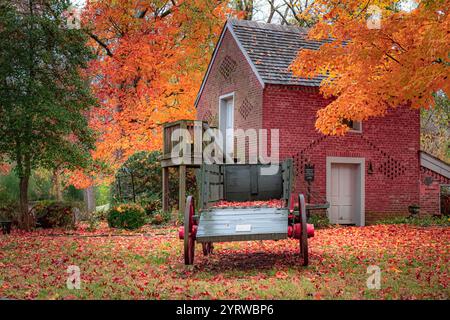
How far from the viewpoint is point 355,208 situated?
19.4 metres

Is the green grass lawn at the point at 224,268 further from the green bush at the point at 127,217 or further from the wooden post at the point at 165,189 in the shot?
the wooden post at the point at 165,189

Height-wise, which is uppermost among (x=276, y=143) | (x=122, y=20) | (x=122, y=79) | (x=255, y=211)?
(x=122, y=20)

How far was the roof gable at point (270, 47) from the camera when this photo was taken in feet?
59.8

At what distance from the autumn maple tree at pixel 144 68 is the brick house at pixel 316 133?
4.09 m

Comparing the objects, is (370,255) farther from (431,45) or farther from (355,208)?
(355,208)

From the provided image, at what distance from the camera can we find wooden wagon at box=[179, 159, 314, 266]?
8586 millimetres

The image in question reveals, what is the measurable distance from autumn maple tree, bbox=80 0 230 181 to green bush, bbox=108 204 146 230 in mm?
7695

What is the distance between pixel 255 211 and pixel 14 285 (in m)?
3.89

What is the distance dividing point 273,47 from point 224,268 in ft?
37.9

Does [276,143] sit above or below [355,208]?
above

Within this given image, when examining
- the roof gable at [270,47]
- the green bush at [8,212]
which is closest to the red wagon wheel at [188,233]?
the green bush at [8,212]

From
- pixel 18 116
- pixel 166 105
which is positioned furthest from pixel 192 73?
pixel 18 116

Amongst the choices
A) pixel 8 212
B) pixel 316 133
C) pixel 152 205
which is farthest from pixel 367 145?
pixel 8 212
